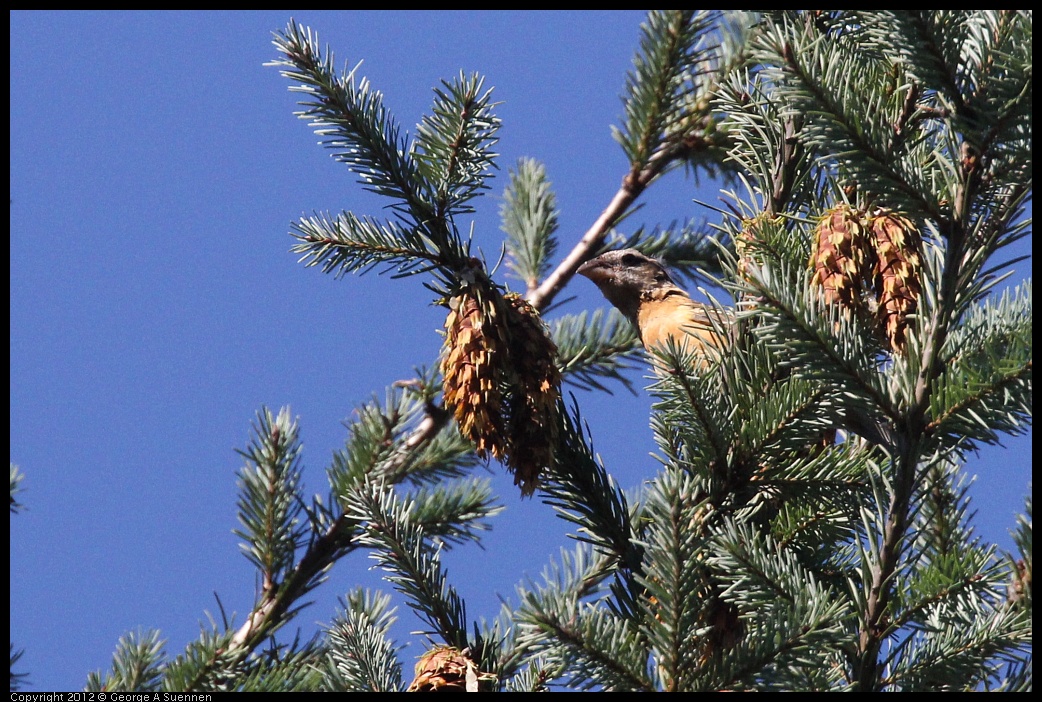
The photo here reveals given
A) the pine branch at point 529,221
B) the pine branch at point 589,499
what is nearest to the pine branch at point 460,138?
→ the pine branch at point 589,499

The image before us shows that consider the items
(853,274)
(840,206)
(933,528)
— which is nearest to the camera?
(853,274)

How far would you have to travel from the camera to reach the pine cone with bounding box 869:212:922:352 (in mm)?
2242

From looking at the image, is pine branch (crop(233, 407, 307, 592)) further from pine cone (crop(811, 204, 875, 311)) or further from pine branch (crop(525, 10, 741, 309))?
pine cone (crop(811, 204, 875, 311))

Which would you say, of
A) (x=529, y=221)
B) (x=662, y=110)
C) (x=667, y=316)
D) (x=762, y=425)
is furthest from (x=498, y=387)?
(x=667, y=316)

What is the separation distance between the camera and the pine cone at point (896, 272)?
2.24 meters

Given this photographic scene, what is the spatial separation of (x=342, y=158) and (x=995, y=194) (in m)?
1.50

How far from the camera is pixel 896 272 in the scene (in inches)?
89.4

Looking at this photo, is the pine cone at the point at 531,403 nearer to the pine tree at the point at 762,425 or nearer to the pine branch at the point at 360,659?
the pine tree at the point at 762,425

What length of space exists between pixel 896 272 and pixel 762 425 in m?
0.45

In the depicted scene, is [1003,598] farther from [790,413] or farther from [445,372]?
[445,372]

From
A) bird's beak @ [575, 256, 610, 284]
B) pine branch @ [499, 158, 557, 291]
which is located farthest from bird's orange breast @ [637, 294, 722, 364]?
pine branch @ [499, 158, 557, 291]

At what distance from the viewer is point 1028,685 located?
1.96m

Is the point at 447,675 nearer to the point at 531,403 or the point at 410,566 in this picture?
the point at 410,566

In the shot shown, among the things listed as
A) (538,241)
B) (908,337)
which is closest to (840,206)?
(908,337)
